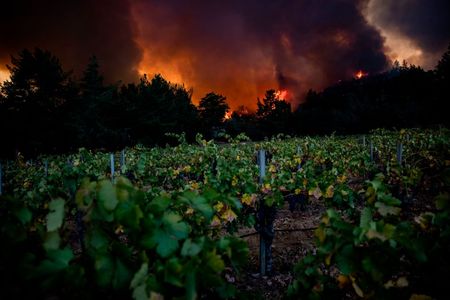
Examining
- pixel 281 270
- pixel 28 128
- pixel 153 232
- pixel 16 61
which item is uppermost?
pixel 16 61

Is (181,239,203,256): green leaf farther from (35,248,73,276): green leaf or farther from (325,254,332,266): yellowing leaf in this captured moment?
(325,254,332,266): yellowing leaf

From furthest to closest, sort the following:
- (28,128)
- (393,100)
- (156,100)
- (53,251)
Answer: (393,100), (156,100), (28,128), (53,251)

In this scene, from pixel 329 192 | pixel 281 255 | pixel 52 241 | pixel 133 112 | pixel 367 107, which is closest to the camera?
pixel 52 241

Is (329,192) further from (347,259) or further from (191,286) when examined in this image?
(191,286)

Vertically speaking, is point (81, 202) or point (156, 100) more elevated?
point (156, 100)

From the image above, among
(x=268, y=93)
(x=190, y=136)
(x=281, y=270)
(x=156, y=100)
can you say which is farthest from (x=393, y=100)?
(x=281, y=270)

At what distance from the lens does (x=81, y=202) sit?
1.25 metres

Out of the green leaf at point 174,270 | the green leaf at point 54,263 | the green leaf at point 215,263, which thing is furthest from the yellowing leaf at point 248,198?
the green leaf at point 54,263

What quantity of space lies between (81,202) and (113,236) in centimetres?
23

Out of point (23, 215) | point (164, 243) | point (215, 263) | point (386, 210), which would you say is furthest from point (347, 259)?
point (23, 215)

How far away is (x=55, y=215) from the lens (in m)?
1.20

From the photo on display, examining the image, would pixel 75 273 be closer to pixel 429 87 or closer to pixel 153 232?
pixel 153 232

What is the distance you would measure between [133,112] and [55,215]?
35.1m

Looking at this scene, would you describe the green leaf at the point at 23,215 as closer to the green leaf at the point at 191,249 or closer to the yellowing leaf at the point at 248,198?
the green leaf at the point at 191,249
